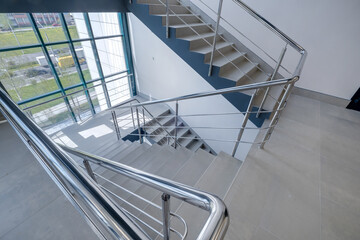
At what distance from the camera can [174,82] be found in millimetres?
4070

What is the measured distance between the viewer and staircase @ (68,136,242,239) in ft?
3.58

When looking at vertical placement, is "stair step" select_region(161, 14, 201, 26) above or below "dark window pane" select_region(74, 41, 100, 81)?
above

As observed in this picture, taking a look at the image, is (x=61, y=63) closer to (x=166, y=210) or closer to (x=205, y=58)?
(x=205, y=58)

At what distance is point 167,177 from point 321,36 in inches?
101

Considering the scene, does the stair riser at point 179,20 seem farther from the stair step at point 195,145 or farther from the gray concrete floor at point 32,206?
the stair step at point 195,145

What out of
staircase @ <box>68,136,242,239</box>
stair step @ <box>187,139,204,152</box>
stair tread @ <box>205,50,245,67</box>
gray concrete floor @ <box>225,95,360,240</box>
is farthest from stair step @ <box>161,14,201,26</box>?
stair step @ <box>187,139,204,152</box>

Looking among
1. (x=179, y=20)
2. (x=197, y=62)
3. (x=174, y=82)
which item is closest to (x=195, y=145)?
(x=174, y=82)

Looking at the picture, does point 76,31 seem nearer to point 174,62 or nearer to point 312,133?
point 174,62

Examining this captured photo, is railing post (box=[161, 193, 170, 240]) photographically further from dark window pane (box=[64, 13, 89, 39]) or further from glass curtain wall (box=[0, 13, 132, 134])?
dark window pane (box=[64, 13, 89, 39])

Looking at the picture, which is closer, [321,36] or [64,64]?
[321,36]

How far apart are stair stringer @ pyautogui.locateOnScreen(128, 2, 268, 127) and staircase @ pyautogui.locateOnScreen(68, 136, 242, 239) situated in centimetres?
60

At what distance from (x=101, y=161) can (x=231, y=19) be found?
2.90 meters

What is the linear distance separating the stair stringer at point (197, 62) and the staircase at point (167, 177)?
1.97ft

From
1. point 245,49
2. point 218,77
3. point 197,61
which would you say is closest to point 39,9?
point 197,61
